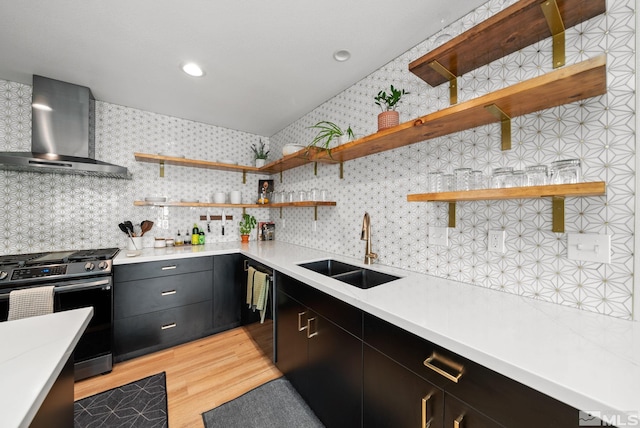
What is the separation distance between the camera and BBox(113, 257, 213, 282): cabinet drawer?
84.1 inches

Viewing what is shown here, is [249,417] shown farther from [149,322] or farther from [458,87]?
[458,87]

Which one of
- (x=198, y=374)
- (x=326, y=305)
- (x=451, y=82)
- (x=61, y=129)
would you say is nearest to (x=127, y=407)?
(x=198, y=374)

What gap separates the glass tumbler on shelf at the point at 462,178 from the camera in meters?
1.31

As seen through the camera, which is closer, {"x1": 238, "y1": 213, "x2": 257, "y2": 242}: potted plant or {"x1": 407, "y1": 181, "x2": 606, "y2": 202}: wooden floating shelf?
{"x1": 407, "y1": 181, "x2": 606, "y2": 202}: wooden floating shelf

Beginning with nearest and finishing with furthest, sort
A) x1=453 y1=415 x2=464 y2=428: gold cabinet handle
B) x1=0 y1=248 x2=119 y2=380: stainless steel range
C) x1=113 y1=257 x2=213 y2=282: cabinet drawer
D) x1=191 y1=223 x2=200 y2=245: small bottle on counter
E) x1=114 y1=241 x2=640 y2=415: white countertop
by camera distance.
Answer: x1=114 y1=241 x2=640 y2=415: white countertop
x1=453 y1=415 x2=464 y2=428: gold cabinet handle
x1=0 y1=248 x2=119 y2=380: stainless steel range
x1=113 y1=257 x2=213 y2=282: cabinet drawer
x1=191 y1=223 x2=200 y2=245: small bottle on counter

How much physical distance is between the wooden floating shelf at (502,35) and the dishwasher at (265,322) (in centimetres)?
178

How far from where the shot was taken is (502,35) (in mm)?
1188

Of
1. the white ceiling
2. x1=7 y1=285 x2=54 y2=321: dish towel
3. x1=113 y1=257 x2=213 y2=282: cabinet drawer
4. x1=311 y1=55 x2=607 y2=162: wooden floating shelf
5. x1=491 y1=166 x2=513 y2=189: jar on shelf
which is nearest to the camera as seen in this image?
x1=311 y1=55 x2=607 y2=162: wooden floating shelf

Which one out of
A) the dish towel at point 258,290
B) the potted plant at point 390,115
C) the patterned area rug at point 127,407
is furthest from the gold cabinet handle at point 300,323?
the potted plant at point 390,115

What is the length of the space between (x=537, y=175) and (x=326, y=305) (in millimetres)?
1173

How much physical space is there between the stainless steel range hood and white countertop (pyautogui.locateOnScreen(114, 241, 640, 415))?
7.52 ft

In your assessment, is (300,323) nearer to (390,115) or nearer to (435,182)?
(435,182)

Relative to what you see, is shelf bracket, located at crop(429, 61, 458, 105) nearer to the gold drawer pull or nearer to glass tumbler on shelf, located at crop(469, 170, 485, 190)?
glass tumbler on shelf, located at crop(469, 170, 485, 190)

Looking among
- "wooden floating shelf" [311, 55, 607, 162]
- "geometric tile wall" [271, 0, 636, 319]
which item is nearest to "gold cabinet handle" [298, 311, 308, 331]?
"geometric tile wall" [271, 0, 636, 319]
